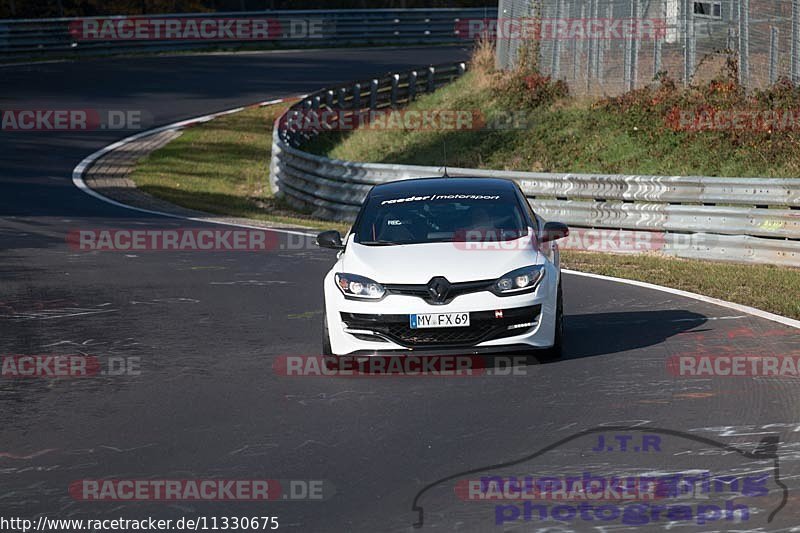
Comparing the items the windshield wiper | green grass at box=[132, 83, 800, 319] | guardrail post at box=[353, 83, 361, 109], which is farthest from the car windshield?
guardrail post at box=[353, 83, 361, 109]

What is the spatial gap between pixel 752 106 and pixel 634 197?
781 centimetres

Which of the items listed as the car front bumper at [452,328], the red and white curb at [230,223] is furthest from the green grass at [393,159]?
the car front bumper at [452,328]

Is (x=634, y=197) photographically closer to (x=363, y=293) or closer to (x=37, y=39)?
(x=363, y=293)

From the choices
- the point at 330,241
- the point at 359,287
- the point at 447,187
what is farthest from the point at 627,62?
the point at 359,287

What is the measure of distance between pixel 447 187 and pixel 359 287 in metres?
1.86

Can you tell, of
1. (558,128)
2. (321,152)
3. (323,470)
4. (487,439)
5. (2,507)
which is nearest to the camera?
(2,507)

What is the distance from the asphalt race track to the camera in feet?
23.3

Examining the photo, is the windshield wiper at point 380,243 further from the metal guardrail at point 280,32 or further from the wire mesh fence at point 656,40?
the metal guardrail at point 280,32

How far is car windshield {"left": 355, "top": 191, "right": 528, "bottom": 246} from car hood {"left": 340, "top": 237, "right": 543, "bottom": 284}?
0.25 m

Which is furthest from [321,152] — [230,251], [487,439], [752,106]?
[487,439]

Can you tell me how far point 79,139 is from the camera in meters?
36.1

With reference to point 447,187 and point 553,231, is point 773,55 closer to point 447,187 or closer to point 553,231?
point 447,187

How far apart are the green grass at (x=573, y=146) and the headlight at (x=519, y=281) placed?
13710 millimetres

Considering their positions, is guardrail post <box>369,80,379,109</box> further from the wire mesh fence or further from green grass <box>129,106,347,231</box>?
the wire mesh fence
